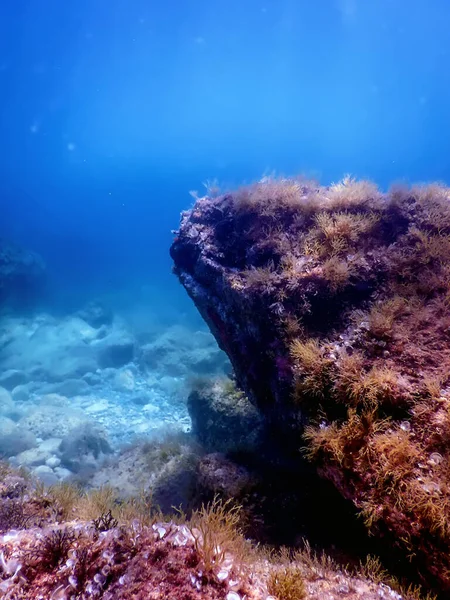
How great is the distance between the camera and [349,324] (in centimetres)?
466

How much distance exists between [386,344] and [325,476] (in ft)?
5.75

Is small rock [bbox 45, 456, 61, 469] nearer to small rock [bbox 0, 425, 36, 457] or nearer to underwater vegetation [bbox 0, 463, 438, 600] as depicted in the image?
small rock [bbox 0, 425, 36, 457]

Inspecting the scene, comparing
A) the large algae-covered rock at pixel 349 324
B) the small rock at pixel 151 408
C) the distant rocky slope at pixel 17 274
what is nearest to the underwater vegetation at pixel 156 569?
the large algae-covered rock at pixel 349 324

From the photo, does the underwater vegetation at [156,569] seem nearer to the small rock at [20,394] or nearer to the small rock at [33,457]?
the small rock at [33,457]

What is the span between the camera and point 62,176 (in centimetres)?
11850

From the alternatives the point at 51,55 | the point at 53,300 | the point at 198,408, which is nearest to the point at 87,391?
the point at 198,408

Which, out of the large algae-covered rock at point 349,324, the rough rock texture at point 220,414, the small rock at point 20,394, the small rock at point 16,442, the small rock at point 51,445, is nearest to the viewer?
the large algae-covered rock at point 349,324

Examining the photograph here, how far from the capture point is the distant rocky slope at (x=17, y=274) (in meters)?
28.4

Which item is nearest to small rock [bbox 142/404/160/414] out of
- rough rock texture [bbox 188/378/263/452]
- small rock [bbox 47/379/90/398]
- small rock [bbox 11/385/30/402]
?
small rock [bbox 47/379/90/398]

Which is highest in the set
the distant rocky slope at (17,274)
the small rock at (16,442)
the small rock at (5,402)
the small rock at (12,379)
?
the distant rocky slope at (17,274)

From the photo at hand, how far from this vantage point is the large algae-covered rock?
9.81ft

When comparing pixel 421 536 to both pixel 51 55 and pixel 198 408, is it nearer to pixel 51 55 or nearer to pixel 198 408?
pixel 198 408

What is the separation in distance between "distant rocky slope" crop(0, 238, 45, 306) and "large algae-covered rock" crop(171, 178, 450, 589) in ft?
89.9

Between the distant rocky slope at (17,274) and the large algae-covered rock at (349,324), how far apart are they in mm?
27406
